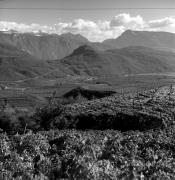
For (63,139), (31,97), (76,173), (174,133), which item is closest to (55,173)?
(76,173)

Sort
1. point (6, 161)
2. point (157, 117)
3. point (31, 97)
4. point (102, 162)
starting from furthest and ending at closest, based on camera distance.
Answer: point (31, 97), point (157, 117), point (6, 161), point (102, 162)

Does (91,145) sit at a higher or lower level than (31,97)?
higher

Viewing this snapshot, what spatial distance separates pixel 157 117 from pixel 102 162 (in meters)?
17.2

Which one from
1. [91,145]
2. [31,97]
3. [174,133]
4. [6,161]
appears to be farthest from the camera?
[31,97]

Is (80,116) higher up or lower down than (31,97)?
higher up

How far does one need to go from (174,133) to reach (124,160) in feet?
25.2

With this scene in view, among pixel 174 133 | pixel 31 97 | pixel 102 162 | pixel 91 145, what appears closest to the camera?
pixel 102 162

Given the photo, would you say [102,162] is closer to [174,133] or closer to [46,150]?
[46,150]

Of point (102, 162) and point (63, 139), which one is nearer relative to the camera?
point (102, 162)

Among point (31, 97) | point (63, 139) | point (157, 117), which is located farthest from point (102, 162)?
point (31, 97)

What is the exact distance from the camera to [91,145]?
16969 millimetres

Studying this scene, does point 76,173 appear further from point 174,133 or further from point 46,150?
point 174,133

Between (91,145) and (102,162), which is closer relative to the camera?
→ (102,162)

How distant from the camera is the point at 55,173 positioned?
14.5 m
